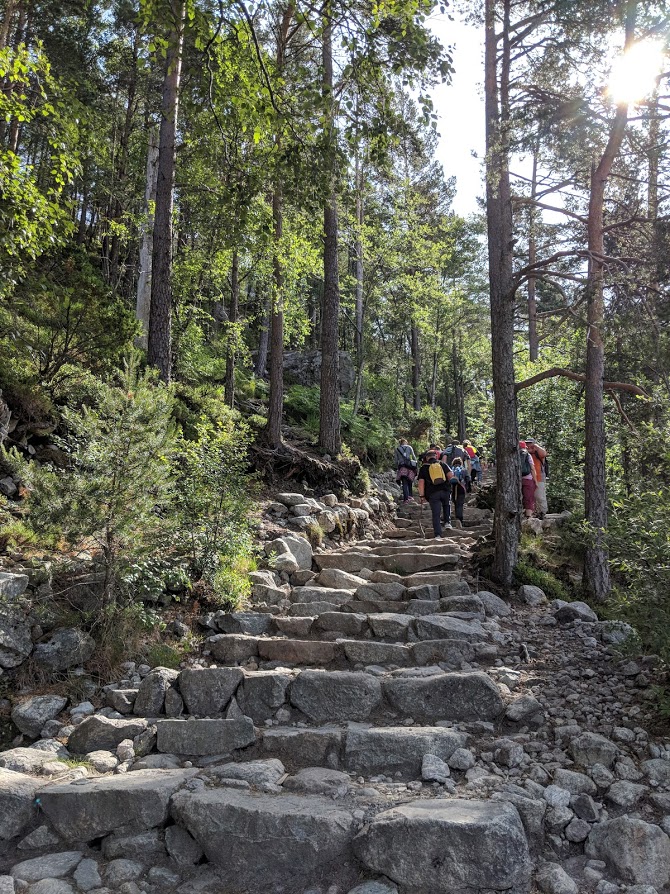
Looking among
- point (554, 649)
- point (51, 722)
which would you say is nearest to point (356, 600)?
point (554, 649)

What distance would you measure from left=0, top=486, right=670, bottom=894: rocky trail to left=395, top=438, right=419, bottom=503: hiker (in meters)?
7.97

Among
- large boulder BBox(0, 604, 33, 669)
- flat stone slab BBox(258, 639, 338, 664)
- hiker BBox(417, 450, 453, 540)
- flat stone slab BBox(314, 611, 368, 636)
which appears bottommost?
flat stone slab BBox(258, 639, 338, 664)

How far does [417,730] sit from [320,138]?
440cm

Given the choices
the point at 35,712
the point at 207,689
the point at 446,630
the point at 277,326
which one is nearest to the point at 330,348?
the point at 277,326

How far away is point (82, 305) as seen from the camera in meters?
8.21

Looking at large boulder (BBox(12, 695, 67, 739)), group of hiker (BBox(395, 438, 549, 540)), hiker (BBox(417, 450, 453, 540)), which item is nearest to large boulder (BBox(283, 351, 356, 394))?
group of hiker (BBox(395, 438, 549, 540))

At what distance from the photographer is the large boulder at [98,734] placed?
4449 mm

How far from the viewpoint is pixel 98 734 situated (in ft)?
14.7

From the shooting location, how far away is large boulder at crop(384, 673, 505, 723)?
4.77 meters

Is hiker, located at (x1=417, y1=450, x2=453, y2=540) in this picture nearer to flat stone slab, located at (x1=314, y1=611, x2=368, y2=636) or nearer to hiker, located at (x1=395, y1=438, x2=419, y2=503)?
hiker, located at (x1=395, y1=438, x2=419, y2=503)

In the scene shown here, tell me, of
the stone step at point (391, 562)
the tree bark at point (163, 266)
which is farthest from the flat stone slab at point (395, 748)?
the tree bark at point (163, 266)

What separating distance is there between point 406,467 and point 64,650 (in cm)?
1062

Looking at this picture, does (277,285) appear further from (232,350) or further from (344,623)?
(344,623)

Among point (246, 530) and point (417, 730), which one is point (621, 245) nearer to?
point (246, 530)
